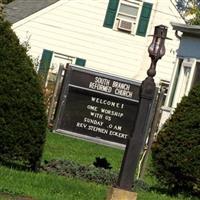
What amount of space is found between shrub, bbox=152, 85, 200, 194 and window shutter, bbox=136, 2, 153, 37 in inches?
919

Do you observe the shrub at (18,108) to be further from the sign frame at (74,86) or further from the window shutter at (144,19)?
the window shutter at (144,19)

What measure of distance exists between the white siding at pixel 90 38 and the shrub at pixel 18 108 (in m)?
22.4

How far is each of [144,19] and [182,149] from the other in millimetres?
24209

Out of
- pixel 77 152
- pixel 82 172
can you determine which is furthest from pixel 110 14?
pixel 82 172

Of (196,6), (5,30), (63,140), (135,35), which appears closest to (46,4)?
(135,35)

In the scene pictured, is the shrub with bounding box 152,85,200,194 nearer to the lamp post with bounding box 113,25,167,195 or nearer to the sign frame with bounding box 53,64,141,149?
the sign frame with bounding box 53,64,141,149

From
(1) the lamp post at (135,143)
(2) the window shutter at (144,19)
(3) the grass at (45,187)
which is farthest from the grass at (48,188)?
(2) the window shutter at (144,19)

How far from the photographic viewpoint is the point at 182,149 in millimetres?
13023

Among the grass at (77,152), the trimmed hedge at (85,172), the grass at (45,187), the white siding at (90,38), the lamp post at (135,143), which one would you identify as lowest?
the grass at (45,187)

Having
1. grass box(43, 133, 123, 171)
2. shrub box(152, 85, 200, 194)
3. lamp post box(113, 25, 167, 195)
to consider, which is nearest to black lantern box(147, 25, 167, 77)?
lamp post box(113, 25, 167, 195)

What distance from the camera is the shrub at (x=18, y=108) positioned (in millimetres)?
12281

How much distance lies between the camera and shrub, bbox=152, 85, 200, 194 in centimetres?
1291

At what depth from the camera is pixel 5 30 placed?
12617 millimetres

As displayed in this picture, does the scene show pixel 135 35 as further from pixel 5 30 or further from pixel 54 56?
pixel 5 30
